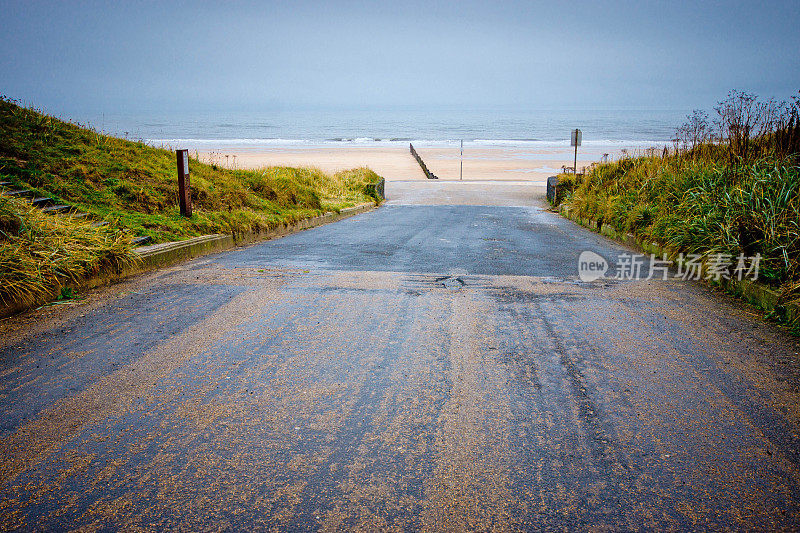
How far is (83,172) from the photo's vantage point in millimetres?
9734

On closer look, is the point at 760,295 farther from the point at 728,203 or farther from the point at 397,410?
the point at 397,410

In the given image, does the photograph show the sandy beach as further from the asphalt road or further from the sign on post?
the asphalt road

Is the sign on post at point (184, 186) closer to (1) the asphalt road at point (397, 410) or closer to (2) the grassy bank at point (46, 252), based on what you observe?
(2) the grassy bank at point (46, 252)

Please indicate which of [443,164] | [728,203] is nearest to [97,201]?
[728,203]

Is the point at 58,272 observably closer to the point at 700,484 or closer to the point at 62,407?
the point at 62,407

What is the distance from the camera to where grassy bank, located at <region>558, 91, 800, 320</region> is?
635 cm

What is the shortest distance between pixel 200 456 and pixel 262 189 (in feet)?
39.2

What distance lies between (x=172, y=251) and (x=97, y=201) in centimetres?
207

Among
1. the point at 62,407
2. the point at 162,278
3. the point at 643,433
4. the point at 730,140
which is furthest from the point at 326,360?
the point at 730,140

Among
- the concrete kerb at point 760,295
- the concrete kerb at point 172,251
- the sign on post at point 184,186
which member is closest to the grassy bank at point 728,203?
the concrete kerb at point 760,295

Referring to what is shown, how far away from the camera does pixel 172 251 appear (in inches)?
317

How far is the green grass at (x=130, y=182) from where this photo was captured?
873cm

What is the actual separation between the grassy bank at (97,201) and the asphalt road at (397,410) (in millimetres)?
593

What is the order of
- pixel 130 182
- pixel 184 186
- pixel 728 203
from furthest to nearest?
pixel 130 182, pixel 184 186, pixel 728 203
